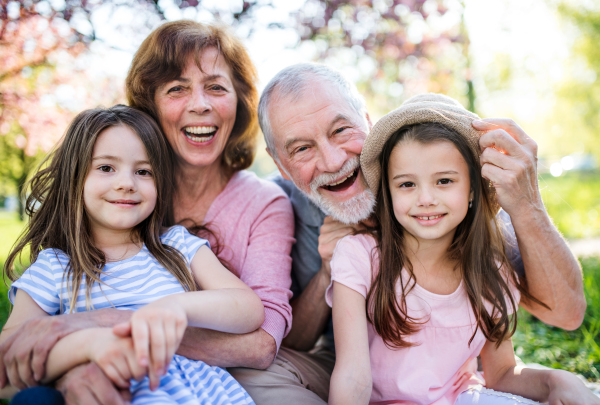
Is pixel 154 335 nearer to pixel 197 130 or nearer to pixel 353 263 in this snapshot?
pixel 353 263

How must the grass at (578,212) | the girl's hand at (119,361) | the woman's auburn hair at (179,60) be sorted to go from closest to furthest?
the girl's hand at (119,361) → the woman's auburn hair at (179,60) → the grass at (578,212)

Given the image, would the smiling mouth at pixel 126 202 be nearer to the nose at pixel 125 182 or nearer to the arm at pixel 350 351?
the nose at pixel 125 182

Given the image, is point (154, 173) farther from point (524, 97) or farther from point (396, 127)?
point (524, 97)

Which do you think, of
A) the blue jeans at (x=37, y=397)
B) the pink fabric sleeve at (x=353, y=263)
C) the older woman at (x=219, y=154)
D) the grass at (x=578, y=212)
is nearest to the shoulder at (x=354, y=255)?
the pink fabric sleeve at (x=353, y=263)

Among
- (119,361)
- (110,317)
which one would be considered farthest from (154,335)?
(110,317)

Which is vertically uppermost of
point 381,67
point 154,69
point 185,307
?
point 381,67

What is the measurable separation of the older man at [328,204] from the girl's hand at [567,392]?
0.37 meters

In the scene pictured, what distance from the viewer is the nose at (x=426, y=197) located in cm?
196

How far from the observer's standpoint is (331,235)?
8.01ft

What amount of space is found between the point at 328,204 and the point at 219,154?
859mm

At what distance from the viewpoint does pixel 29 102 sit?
4453mm

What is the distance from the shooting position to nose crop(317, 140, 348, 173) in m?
2.34

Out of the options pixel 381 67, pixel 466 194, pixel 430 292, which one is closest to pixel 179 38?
pixel 466 194

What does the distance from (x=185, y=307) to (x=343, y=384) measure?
2.55 ft
